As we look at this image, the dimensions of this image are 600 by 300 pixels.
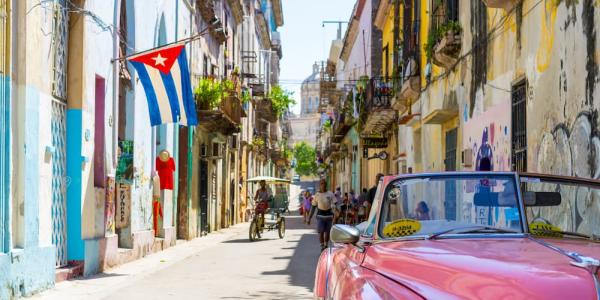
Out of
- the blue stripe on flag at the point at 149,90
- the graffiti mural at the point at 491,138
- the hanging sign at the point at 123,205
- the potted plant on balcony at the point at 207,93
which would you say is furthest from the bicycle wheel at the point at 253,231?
the graffiti mural at the point at 491,138

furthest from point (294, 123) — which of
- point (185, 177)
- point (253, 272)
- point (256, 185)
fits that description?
point (253, 272)

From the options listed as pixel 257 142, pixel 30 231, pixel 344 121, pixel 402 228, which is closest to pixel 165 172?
pixel 30 231

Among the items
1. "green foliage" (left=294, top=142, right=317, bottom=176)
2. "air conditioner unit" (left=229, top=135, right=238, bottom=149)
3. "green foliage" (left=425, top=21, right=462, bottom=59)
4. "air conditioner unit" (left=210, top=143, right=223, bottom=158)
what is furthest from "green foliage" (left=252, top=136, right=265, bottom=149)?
"green foliage" (left=294, top=142, right=317, bottom=176)

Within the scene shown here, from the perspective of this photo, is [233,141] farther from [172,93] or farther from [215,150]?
[172,93]

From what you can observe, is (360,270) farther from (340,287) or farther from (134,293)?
(134,293)

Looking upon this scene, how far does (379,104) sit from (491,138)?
13466 millimetres

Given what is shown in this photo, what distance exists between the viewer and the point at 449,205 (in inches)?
206

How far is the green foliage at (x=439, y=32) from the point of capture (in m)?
16.0

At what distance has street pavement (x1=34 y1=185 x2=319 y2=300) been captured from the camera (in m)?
11.3

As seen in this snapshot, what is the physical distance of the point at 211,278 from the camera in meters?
13.5

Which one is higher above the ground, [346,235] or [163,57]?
[163,57]

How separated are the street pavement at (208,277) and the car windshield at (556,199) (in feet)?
19.2

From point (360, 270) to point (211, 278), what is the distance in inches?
348

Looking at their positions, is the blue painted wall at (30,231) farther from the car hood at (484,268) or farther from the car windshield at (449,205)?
the car hood at (484,268)
